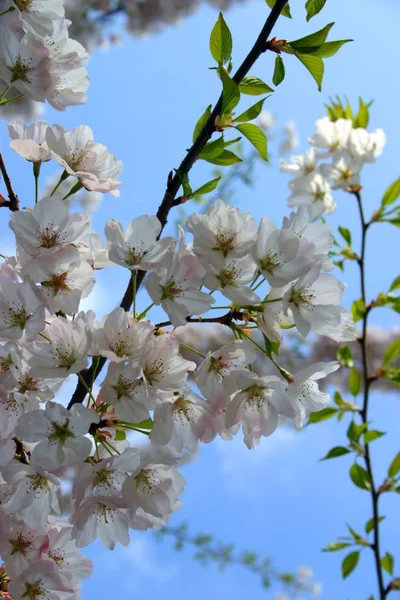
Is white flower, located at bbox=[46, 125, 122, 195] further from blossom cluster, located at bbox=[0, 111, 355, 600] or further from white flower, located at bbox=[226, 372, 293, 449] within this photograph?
white flower, located at bbox=[226, 372, 293, 449]

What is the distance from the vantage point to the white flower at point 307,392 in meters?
0.76

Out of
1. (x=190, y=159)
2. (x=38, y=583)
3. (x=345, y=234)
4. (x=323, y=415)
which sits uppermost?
(x=345, y=234)

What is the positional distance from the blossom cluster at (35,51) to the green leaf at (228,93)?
0.20 metres

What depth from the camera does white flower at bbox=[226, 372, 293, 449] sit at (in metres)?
0.69

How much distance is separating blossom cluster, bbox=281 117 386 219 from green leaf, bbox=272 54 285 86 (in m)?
1.03

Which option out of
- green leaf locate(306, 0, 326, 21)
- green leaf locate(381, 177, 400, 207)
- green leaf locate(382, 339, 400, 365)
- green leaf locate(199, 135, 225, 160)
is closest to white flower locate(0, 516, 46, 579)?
green leaf locate(199, 135, 225, 160)

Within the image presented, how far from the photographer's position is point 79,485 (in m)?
0.69

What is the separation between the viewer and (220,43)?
75 cm

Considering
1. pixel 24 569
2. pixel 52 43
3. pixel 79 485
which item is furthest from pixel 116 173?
pixel 24 569

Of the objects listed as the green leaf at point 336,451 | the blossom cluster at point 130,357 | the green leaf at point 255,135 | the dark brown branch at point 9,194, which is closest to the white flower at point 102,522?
the blossom cluster at point 130,357

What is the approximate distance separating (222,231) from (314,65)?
0.25m

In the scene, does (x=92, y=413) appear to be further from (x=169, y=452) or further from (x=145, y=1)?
(x=145, y=1)

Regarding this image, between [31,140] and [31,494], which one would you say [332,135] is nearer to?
[31,140]

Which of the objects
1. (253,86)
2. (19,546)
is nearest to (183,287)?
(253,86)
